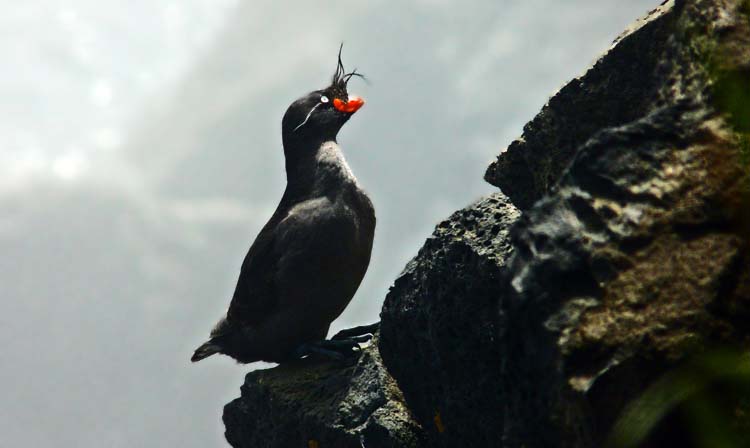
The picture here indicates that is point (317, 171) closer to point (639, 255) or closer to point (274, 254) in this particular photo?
point (274, 254)

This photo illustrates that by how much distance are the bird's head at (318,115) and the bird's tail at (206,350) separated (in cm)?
190

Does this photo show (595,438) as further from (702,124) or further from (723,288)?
(702,124)

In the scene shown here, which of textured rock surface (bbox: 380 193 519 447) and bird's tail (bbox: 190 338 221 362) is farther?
bird's tail (bbox: 190 338 221 362)

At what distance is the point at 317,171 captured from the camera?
6965mm

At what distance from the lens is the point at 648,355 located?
275 cm

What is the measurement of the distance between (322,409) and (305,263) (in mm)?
1206

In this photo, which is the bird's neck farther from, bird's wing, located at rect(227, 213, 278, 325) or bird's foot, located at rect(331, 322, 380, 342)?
bird's foot, located at rect(331, 322, 380, 342)

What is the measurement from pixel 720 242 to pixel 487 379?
2.15m

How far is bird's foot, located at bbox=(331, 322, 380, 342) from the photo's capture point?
670cm

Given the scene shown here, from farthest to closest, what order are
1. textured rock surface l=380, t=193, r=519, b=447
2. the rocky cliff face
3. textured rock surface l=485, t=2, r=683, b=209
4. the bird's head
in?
the bird's head < textured rock surface l=380, t=193, r=519, b=447 < textured rock surface l=485, t=2, r=683, b=209 < the rocky cliff face

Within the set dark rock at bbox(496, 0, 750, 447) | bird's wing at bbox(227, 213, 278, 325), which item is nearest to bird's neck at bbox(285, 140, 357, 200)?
bird's wing at bbox(227, 213, 278, 325)

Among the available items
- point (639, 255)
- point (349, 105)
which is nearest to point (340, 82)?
point (349, 105)

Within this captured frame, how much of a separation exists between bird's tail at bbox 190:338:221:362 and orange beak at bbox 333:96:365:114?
2.37 meters

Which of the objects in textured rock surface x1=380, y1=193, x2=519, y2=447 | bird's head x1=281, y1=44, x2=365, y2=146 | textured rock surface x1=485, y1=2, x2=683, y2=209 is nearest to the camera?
textured rock surface x1=485, y1=2, x2=683, y2=209
